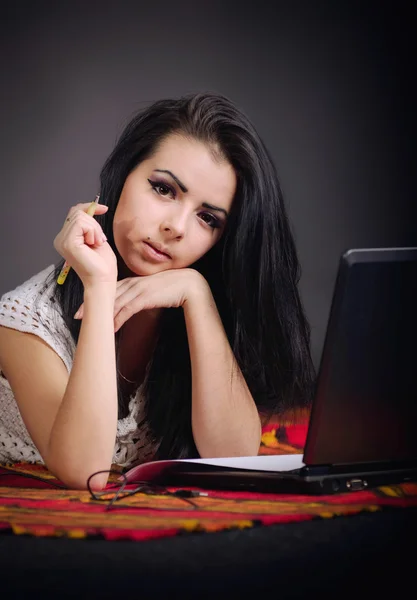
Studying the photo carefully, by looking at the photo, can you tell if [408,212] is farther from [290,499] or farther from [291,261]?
[290,499]

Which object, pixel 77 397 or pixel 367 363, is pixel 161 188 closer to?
pixel 77 397

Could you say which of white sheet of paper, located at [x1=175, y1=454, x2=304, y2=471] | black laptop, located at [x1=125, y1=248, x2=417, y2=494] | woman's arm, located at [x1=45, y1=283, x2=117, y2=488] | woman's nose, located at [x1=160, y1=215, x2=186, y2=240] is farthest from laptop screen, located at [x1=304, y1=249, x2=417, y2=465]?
woman's nose, located at [x1=160, y1=215, x2=186, y2=240]

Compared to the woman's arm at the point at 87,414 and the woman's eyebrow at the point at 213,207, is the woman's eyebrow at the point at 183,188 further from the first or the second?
the woman's arm at the point at 87,414

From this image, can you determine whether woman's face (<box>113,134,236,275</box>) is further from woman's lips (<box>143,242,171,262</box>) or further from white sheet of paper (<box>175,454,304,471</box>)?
white sheet of paper (<box>175,454,304,471</box>)

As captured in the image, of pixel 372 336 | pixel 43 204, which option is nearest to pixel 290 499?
pixel 372 336

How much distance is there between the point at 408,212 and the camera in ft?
10.7

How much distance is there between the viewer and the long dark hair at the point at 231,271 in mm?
1684

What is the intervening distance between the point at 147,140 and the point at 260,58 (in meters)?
1.57

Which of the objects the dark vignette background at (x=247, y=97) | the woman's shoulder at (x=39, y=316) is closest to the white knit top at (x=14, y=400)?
the woman's shoulder at (x=39, y=316)

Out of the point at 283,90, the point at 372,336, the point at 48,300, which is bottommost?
the point at 48,300

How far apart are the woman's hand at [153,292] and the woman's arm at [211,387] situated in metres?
0.01

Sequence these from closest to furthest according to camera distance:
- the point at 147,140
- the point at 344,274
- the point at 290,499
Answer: the point at 344,274 → the point at 290,499 → the point at 147,140

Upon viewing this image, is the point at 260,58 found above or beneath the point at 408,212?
above

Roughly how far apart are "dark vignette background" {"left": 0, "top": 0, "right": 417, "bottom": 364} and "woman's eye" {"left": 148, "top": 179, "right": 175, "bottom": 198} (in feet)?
4.39
